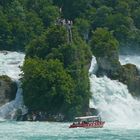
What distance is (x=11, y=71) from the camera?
117m

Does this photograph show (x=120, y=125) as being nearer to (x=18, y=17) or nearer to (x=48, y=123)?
(x=48, y=123)

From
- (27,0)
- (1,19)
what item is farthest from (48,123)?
(27,0)

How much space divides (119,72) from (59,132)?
94.2 ft

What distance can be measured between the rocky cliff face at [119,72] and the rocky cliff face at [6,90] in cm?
1319

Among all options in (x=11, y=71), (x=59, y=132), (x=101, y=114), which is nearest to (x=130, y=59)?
(x=11, y=71)

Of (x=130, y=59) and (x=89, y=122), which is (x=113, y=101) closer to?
(x=89, y=122)

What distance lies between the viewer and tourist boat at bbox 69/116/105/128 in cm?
9919

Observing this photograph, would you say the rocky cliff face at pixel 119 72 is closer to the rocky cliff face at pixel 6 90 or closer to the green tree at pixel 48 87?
the green tree at pixel 48 87

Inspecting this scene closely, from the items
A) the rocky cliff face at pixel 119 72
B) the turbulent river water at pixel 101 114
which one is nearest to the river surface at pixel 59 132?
the turbulent river water at pixel 101 114

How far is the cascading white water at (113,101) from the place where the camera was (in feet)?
362

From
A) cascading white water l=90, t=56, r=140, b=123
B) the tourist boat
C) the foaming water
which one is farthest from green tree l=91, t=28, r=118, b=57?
the tourist boat

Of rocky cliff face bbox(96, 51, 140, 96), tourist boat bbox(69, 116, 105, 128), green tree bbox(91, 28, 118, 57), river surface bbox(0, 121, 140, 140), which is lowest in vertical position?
river surface bbox(0, 121, 140, 140)

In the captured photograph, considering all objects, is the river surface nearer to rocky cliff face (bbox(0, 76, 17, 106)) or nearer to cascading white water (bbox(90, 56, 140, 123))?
rocky cliff face (bbox(0, 76, 17, 106))

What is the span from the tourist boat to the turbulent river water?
1.32 metres
